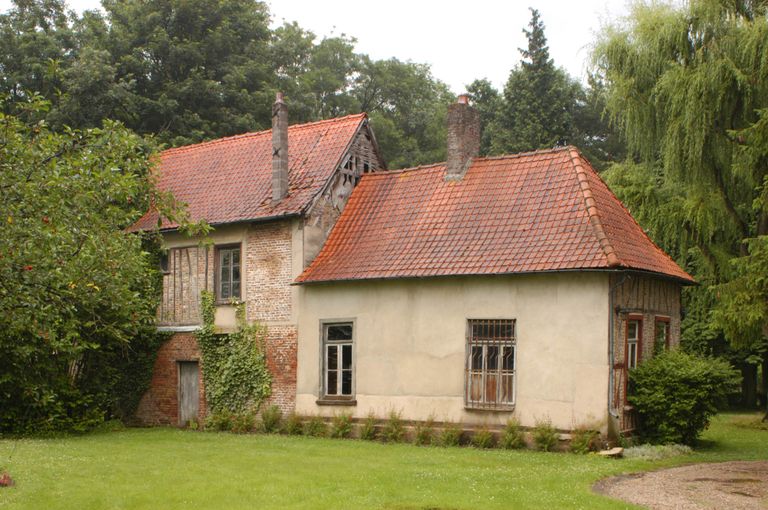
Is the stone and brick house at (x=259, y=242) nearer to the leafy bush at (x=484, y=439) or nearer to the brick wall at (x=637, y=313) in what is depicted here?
the leafy bush at (x=484, y=439)

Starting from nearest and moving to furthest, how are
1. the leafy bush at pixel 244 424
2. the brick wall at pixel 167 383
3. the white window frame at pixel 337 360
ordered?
the white window frame at pixel 337 360 → the leafy bush at pixel 244 424 → the brick wall at pixel 167 383

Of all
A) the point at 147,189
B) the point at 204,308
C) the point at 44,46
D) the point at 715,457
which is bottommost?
the point at 715,457

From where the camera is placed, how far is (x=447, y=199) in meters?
22.3

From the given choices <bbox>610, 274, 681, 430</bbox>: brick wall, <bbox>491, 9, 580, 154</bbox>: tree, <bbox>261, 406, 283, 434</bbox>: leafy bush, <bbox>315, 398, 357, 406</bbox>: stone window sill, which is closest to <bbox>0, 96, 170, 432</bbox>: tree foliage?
<bbox>315, 398, 357, 406</bbox>: stone window sill

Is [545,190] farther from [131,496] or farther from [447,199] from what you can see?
[131,496]

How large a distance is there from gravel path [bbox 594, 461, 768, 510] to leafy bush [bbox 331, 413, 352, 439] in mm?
7528

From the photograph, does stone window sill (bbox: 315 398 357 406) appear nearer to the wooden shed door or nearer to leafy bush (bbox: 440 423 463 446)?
leafy bush (bbox: 440 423 463 446)

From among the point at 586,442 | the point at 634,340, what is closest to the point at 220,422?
the point at 586,442

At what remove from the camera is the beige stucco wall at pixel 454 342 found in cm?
1861

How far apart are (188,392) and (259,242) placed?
182 inches

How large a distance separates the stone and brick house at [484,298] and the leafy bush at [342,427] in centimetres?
36

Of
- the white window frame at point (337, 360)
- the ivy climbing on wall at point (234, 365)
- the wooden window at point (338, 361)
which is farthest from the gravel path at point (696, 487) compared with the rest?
the ivy climbing on wall at point (234, 365)

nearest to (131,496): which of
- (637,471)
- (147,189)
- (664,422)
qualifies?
(147,189)

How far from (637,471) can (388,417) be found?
6.55 meters
